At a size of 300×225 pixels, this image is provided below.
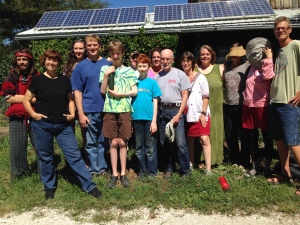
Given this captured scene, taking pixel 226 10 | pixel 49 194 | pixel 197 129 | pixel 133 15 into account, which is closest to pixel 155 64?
pixel 197 129

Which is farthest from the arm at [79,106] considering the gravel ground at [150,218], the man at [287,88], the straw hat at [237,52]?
the man at [287,88]

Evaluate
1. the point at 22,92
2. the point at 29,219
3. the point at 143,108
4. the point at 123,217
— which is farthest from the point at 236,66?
the point at 29,219

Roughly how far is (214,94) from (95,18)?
17.5 ft

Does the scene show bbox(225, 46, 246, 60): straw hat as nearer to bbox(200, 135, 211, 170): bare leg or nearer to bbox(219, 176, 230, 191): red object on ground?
bbox(200, 135, 211, 170): bare leg

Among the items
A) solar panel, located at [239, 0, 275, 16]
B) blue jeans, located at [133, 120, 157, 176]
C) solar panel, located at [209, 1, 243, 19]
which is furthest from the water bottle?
solar panel, located at [239, 0, 275, 16]

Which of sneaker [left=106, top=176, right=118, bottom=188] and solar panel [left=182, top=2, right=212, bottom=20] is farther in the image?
solar panel [left=182, top=2, right=212, bottom=20]

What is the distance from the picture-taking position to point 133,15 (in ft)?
29.0

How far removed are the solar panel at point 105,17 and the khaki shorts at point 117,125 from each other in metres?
4.85

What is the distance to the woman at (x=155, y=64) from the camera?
15.8 ft

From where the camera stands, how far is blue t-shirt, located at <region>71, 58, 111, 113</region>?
446 cm

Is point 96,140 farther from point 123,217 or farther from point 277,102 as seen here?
point 277,102

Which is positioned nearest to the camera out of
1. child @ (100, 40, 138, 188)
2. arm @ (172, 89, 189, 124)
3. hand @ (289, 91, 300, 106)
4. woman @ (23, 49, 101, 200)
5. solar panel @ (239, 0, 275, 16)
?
hand @ (289, 91, 300, 106)

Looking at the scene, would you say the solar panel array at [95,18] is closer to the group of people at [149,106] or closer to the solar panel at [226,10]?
the solar panel at [226,10]

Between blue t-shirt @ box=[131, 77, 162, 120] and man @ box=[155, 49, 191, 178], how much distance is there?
168mm
